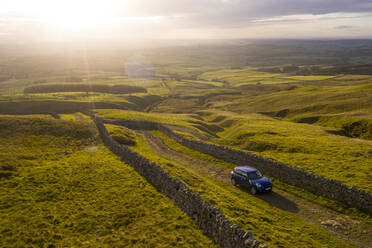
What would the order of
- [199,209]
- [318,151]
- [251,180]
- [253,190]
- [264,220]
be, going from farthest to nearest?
1. [318,151]
2. [251,180]
3. [253,190]
4. [264,220]
5. [199,209]

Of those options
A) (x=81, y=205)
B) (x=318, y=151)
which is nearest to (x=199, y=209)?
(x=81, y=205)

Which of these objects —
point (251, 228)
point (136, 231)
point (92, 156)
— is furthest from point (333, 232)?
point (92, 156)

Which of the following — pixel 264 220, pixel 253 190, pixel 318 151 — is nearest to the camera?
pixel 264 220

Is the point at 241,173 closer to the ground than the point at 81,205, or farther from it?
farther from it

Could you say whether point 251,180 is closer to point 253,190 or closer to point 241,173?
point 253,190

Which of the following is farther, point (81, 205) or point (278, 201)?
point (278, 201)

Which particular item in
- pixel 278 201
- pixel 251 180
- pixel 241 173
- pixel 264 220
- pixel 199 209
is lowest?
pixel 278 201
